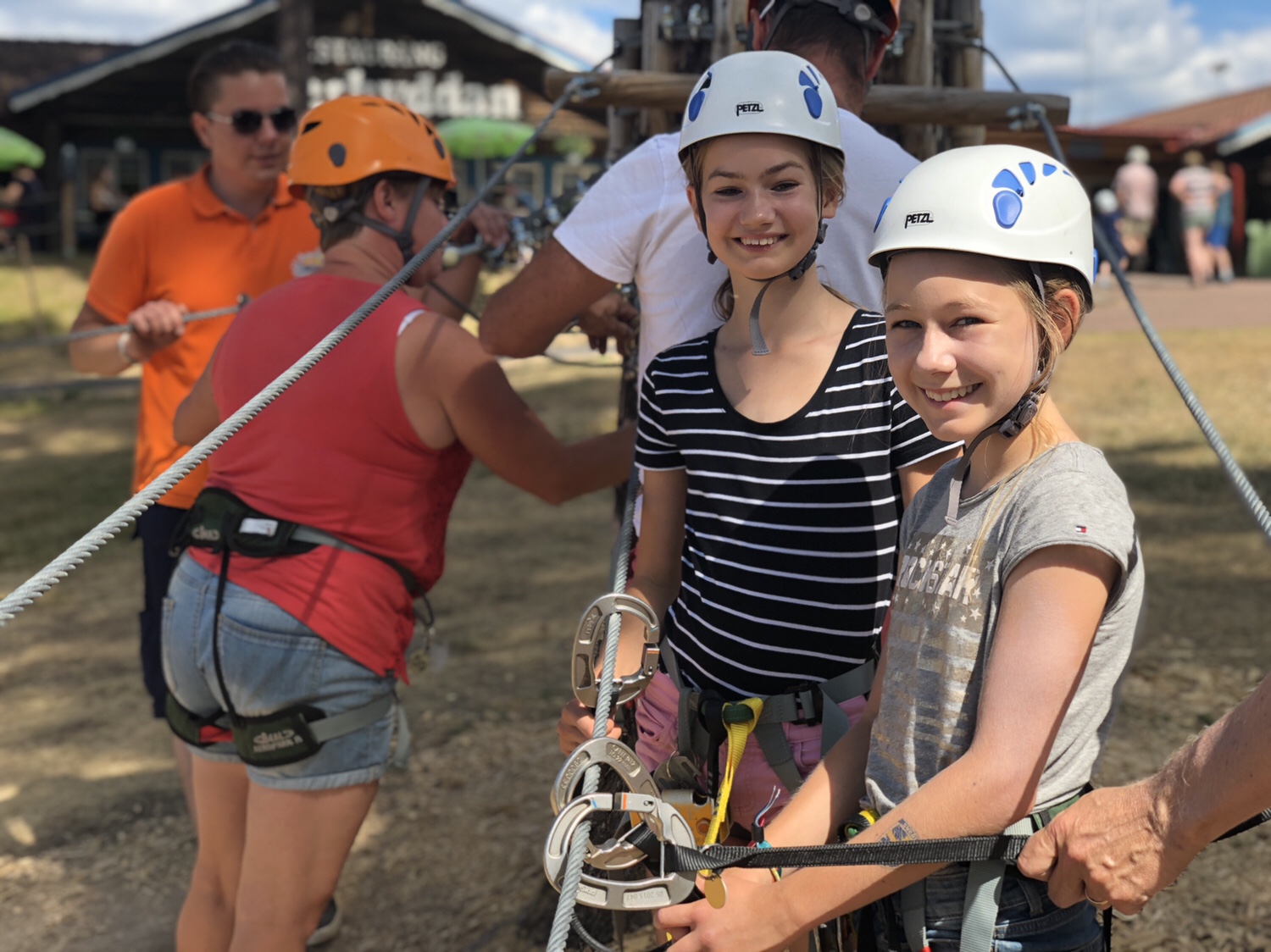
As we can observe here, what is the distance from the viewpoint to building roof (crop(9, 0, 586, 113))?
983 inches

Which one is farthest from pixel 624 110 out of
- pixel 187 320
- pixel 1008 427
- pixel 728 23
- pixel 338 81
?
pixel 338 81

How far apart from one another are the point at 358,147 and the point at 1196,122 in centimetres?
3722

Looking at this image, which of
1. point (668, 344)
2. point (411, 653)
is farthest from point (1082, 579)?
point (411, 653)

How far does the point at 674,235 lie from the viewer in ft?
8.85

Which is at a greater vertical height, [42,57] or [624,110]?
[42,57]

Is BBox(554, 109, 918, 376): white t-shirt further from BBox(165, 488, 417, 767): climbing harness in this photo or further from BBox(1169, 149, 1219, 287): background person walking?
BBox(1169, 149, 1219, 287): background person walking

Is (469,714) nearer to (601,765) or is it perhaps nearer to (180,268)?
(180,268)

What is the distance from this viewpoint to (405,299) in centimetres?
283

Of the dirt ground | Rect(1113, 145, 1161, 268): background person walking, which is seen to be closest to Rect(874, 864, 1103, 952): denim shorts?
the dirt ground

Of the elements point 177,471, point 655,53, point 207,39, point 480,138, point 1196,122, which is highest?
point 207,39

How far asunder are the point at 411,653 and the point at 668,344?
45.4 inches

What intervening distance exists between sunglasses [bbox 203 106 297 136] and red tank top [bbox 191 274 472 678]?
63.2 inches

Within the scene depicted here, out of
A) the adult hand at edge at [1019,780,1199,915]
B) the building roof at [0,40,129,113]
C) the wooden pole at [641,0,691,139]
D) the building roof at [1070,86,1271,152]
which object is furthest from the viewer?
the building roof at [1070,86,1271,152]

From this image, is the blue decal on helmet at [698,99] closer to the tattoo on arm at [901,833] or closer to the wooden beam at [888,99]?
the wooden beam at [888,99]
